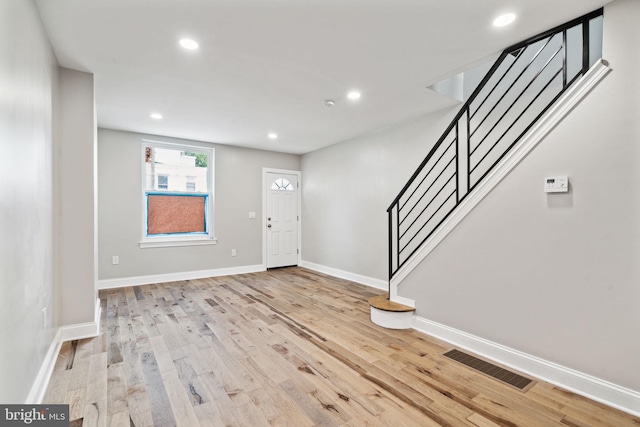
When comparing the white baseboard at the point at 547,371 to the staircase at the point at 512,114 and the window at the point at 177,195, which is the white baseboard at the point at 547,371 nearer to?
the staircase at the point at 512,114

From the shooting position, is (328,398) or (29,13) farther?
(328,398)

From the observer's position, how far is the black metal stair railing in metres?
2.36

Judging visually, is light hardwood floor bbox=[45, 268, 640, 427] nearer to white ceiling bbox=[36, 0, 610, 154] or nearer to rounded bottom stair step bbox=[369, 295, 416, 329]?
rounded bottom stair step bbox=[369, 295, 416, 329]

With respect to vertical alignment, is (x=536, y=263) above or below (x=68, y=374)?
above

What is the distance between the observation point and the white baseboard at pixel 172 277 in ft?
14.9

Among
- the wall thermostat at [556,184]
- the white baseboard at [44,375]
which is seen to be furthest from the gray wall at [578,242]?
the white baseboard at [44,375]

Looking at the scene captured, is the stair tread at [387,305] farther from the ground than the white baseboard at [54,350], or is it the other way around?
the stair tread at [387,305]

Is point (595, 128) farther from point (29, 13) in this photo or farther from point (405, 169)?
point (29, 13)

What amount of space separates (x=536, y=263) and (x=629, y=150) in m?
0.90

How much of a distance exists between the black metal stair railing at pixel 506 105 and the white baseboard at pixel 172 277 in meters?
3.37

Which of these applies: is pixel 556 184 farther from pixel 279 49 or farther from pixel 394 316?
pixel 279 49

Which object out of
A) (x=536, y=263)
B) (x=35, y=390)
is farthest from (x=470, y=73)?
(x=35, y=390)

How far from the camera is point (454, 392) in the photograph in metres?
1.97

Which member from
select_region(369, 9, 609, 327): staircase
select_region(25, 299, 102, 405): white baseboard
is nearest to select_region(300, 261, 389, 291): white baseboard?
select_region(369, 9, 609, 327): staircase
